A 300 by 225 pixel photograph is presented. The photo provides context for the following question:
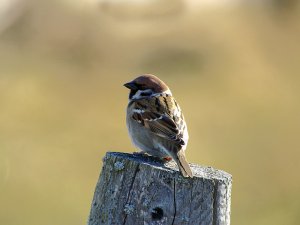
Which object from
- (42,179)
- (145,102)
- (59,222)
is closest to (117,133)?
(42,179)

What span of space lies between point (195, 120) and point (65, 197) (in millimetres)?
2332

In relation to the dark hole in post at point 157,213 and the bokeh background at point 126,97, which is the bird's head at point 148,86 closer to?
the dark hole in post at point 157,213

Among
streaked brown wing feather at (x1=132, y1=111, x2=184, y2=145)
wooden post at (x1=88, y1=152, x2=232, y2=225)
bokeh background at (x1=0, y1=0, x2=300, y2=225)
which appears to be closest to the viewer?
wooden post at (x1=88, y1=152, x2=232, y2=225)

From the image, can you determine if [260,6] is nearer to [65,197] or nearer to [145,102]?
[65,197]

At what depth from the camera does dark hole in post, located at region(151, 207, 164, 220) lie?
3979 millimetres

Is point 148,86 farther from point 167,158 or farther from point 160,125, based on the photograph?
point 167,158

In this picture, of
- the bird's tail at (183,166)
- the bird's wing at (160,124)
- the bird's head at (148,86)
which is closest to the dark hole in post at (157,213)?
the bird's tail at (183,166)

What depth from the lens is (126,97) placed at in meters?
12.5

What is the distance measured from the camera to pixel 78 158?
10.8 m

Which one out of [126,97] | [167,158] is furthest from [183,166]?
[126,97]

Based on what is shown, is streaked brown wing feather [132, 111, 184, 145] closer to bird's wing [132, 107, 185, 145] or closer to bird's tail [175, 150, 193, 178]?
bird's wing [132, 107, 185, 145]

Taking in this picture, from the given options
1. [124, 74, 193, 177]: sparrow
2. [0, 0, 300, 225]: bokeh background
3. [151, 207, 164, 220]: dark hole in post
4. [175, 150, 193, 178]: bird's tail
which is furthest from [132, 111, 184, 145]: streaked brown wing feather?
[0, 0, 300, 225]: bokeh background

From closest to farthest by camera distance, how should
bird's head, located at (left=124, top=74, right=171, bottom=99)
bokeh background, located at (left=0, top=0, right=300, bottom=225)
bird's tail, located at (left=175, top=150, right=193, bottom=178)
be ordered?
bird's tail, located at (left=175, top=150, right=193, bottom=178)
bird's head, located at (left=124, top=74, right=171, bottom=99)
bokeh background, located at (left=0, top=0, right=300, bottom=225)

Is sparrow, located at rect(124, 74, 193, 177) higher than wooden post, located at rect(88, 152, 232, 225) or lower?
higher
